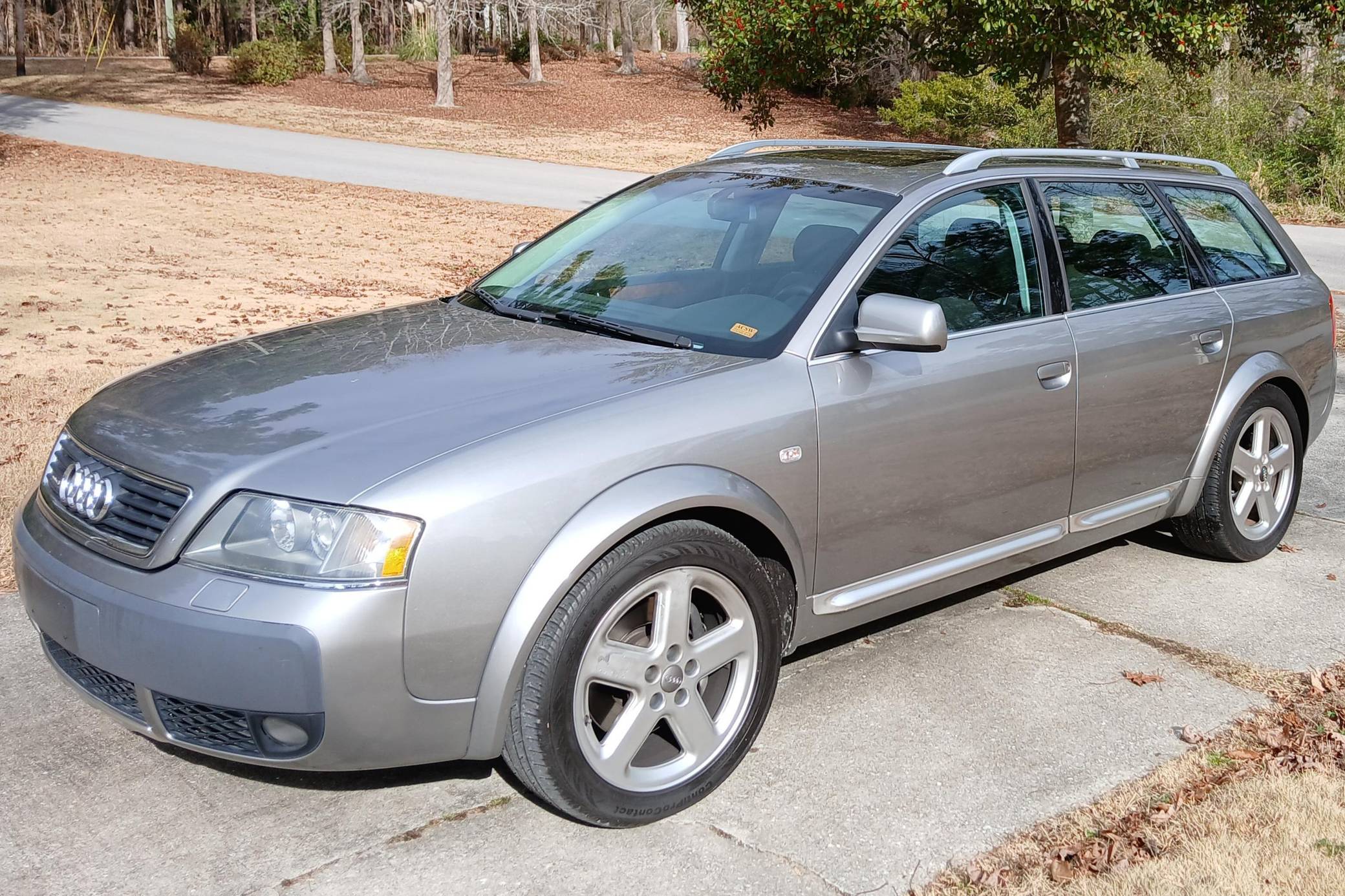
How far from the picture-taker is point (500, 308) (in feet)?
14.4

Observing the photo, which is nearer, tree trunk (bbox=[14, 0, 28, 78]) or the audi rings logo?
the audi rings logo

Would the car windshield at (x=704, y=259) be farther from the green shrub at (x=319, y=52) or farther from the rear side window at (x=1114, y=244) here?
the green shrub at (x=319, y=52)

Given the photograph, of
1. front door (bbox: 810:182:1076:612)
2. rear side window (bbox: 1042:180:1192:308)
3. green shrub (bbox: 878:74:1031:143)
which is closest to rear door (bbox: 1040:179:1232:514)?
rear side window (bbox: 1042:180:1192:308)

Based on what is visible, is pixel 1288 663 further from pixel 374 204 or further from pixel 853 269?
pixel 374 204

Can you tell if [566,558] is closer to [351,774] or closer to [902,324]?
[351,774]

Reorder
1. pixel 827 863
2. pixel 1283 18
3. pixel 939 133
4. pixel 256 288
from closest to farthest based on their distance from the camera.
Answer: pixel 827 863 < pixel 256 288 < pixel 1283 18 < pixel 939 133

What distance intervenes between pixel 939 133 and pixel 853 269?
2965 centimetres

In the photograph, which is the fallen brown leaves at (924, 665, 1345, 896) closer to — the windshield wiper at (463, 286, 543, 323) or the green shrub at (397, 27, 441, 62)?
the windshield wiper at (463, 286, 543, 323)

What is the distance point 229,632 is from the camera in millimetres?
2855

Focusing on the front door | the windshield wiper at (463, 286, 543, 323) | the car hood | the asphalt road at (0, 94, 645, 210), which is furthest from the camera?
the asphalt road at (0, 94, 645, 210)

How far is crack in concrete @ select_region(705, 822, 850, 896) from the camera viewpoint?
3109 millimetres

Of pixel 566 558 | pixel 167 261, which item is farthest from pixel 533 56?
pixel 566 558

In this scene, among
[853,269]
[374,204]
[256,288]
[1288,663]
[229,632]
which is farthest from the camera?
[374,204]

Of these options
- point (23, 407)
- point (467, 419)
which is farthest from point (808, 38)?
point (467, 419)
